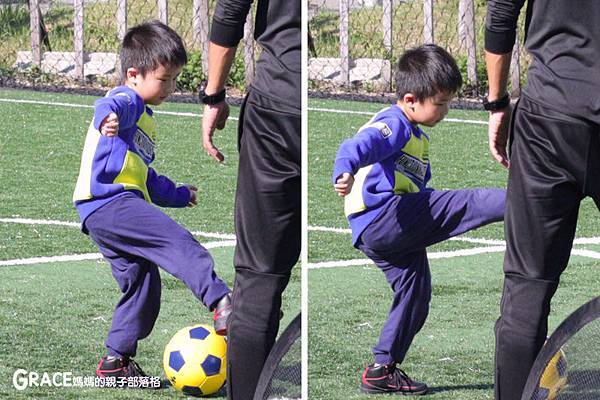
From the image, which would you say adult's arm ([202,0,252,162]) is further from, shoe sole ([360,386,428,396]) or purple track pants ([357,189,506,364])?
shoe sole ([360,386,428,396])

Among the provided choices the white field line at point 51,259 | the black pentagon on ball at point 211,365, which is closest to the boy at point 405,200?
the black pentagon on ball at point 211,365

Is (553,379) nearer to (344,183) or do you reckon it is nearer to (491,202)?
(491,202)

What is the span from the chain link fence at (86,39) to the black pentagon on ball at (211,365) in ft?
2.03

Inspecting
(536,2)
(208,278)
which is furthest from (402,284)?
(536,2)

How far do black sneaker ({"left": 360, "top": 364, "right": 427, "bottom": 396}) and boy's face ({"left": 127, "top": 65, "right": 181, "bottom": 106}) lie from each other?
32.3 inches

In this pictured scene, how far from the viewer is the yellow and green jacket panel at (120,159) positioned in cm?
311

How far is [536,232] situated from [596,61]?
0.32 m

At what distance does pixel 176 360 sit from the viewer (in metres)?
3.14

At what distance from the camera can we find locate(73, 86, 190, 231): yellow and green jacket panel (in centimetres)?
311

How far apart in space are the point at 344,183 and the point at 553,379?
538mm

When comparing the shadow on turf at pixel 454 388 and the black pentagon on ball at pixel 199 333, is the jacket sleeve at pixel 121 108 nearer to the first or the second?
the black pentagon on ball at pixel 199 333

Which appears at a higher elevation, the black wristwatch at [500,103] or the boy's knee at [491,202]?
the black wristwatch at [500,103]

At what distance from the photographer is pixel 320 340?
9.27 feet

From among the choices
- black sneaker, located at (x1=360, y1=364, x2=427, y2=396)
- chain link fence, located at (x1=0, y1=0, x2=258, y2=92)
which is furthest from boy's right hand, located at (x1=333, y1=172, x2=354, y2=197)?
black sneaker, located at (x1=360, y1=364, x2=427, y2=396)
